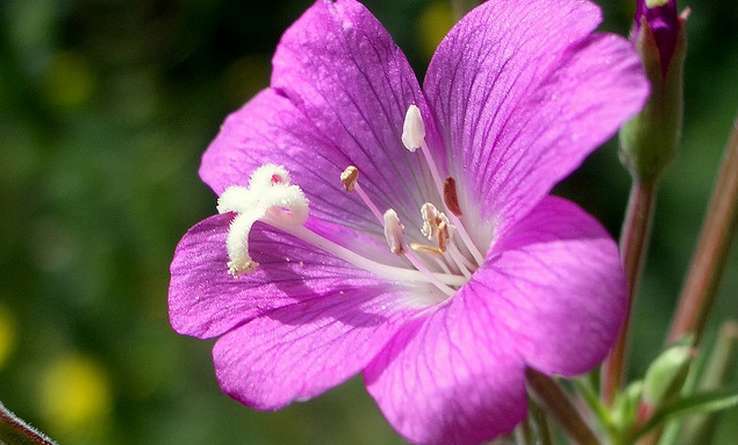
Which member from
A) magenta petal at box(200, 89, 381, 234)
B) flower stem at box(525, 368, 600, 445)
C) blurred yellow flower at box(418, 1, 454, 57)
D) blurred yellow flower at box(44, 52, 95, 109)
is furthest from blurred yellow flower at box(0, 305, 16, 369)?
flower stem at box(525, 368, 600, 445)

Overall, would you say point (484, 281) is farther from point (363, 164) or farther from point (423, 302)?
point (363, 164)

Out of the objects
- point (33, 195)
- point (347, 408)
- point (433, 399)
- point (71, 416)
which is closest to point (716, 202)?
point (433, 399)

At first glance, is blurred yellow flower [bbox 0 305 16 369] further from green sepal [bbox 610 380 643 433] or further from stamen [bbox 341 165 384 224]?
green sepal [bbox 610 380 643 433]

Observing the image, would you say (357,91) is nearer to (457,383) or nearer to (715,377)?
(457,383)

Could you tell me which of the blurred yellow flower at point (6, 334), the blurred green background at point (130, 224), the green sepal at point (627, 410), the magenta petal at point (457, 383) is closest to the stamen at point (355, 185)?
the magenta petal at point (457, 383)

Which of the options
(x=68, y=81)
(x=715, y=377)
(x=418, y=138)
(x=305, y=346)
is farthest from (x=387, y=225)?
(x=68, y=81)

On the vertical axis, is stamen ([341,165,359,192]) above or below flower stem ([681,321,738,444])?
above
